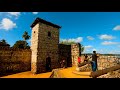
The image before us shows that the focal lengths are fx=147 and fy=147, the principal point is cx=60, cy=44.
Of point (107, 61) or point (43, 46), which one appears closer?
point (107, 61)

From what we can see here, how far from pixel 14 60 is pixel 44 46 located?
4.41 metres

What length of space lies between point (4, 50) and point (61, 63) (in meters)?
8.20

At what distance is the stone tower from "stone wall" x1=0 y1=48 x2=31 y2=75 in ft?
3.15

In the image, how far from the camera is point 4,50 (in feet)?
62.1

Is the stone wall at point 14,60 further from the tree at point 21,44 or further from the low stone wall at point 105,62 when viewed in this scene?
the tree at point 21,44

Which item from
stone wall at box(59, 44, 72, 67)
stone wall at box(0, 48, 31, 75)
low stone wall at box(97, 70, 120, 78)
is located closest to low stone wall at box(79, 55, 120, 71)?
low stone wall at box(97, 70, 120, 78)

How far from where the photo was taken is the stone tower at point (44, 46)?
1977 centimetres

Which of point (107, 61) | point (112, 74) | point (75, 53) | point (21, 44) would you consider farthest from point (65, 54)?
point (21, 44)

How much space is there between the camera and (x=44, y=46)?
67.1 feet

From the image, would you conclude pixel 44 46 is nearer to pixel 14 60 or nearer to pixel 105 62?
pixel 14 60
